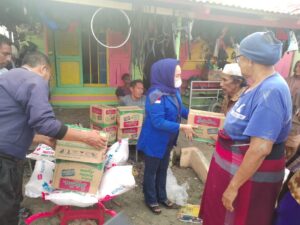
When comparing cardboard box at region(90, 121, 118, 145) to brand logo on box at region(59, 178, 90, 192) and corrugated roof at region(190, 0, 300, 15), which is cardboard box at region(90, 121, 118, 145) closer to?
brand logo on box at region(59, 178, 90, 192)

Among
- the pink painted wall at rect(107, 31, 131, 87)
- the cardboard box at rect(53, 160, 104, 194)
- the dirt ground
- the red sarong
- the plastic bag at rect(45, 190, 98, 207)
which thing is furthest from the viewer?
the pink painted wall at rect(107, 31, 131, 87)

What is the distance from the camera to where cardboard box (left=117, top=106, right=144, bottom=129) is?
4012 millimetres

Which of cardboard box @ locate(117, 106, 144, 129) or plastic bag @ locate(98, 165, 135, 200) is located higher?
cardboard box @ locate(117, 106, 144, 129)

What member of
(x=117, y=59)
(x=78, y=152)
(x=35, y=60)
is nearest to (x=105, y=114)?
(x=78, y=152)

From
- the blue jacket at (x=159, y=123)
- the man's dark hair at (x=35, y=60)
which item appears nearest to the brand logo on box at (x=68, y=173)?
the blue jacket at (x=159, y=123)

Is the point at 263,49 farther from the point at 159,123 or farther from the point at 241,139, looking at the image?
the point at 159,123

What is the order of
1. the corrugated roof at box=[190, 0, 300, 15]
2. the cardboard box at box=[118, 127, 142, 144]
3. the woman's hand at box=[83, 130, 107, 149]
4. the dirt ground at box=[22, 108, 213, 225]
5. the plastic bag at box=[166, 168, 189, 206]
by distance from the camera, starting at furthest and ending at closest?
1. the corrugated roof at box=[190, 0, 300, 15]
2. the cardboard box at box=[118, 127, 142, 144]
3. the plastic bag at box=[166, 168, 189, 206]
4. the dirt ground at box=[22, 108, 213, 225]
5. the woman's hand at box=[83, 130, 107, 149]

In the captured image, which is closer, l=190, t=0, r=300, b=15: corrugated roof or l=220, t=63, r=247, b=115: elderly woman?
l=220, t=63, r=247, b=115: elderly woman

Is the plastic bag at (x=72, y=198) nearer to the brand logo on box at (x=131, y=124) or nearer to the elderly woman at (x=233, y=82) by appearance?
the elderly woman at (x=233, y=82)

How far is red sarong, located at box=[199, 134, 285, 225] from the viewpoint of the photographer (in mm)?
1587

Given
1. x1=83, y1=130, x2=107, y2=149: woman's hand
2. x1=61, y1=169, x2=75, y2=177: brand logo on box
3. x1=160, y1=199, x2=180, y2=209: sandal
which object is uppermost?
x1=83, y1=130, x2=107, y2=149: woman's hand

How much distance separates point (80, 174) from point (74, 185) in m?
0.12

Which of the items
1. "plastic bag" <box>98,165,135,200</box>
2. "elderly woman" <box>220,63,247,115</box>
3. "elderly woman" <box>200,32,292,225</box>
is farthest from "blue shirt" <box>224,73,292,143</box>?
"plastic bag" <box>98,165,135,200</box>

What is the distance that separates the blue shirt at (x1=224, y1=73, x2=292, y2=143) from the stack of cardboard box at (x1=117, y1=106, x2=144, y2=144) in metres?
2.63
